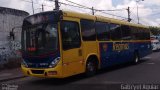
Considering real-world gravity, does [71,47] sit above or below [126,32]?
below

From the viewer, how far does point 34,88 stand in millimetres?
13781

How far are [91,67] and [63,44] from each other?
9.48 feet

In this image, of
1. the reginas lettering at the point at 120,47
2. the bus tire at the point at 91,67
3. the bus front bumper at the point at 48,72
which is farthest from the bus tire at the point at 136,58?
the bus front bumper at the point at 48,72

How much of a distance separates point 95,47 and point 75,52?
2061mm

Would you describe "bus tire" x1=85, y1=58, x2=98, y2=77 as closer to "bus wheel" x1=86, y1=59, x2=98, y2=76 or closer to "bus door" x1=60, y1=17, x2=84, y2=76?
"bus wheel" x1=86, y1=59, x2=98, y2=76

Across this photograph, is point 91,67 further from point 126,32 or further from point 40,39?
point 126,32

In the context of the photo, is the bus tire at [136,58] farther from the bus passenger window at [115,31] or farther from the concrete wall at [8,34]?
the concrete wall at [8,34]

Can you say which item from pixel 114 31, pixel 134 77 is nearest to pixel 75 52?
pixel 134 77

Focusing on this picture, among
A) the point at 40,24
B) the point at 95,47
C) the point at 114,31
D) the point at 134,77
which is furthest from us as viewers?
the point at 114,31

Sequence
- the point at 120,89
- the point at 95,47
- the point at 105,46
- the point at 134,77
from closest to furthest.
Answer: the point at 120,89, the point at 134,77, the point at 95,47, the point at 105,46

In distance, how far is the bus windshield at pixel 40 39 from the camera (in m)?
14.2

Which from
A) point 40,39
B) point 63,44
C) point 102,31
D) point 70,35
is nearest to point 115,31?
point 102,31

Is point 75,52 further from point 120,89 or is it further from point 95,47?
point 120,89

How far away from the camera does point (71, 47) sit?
14703mm
